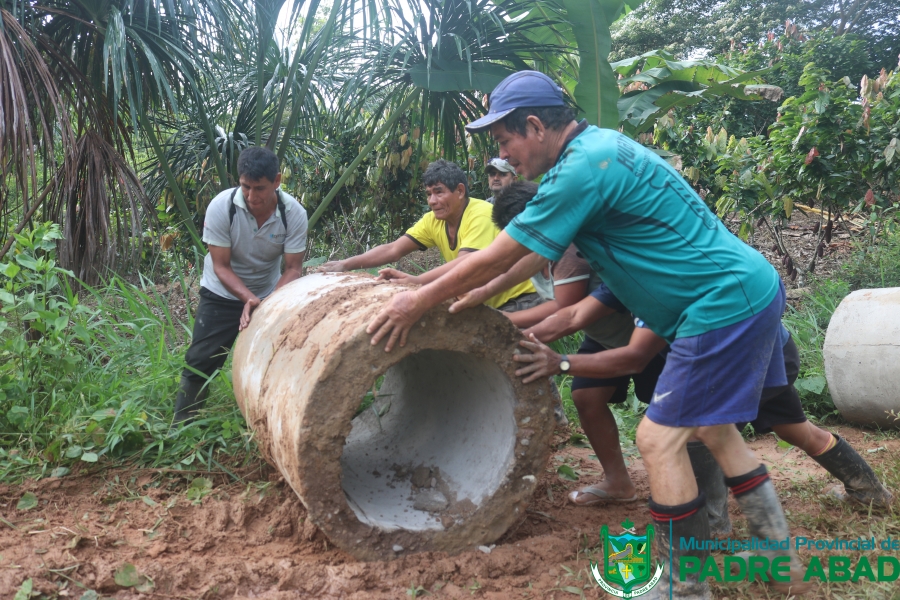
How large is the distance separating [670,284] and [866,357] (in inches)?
117

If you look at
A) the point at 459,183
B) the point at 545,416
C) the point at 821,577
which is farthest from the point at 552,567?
the point at 459,183

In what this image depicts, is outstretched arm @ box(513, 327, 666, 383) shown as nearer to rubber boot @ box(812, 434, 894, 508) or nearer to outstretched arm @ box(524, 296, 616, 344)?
outstretched arm @ box(524, 296, 616, 344)

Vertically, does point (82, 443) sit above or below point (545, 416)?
below

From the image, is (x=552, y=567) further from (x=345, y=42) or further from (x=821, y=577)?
(x=345, y=42)

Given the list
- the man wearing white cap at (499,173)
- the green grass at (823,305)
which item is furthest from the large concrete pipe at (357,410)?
the green grass at (823,305)

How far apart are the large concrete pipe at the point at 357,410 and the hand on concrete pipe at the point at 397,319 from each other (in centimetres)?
5

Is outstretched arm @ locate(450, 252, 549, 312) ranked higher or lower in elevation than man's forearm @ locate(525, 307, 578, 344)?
higher

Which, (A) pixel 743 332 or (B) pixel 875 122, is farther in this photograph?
(B) pixel 875 122

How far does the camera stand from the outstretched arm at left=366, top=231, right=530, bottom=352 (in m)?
2.39

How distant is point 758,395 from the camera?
2.38m

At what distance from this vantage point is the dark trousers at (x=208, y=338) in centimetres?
421

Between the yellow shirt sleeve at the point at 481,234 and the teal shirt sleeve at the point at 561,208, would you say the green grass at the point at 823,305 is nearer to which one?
the yellow shirt sleeve at the point at 481,234

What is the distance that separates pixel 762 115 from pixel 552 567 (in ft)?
33.1

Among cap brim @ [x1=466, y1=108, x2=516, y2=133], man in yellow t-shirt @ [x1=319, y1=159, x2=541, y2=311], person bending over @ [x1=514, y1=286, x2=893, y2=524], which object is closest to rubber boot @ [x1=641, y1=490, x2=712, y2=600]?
person bending over @ [x1=514, y1=286, x2=893, y2=524]
